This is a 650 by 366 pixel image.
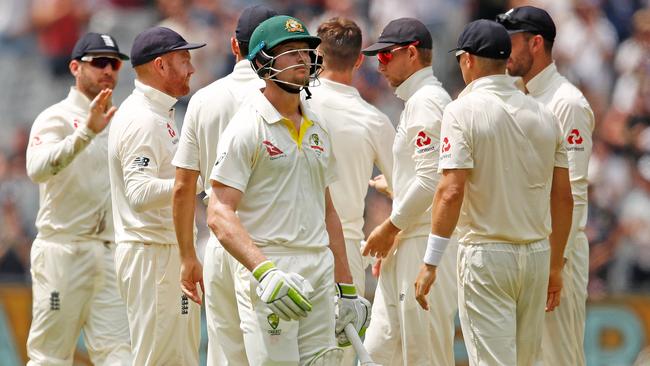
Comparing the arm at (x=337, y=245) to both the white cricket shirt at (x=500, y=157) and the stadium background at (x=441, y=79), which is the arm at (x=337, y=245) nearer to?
the white cricket shirt at (x=500, y=157)

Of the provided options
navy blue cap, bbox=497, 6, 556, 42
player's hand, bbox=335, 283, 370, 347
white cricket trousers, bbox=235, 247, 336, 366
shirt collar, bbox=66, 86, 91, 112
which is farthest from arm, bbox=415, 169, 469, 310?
shirt collar, bbox=66, 86, 91, 112

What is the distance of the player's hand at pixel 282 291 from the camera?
15.5 feet

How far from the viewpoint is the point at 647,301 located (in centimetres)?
1051

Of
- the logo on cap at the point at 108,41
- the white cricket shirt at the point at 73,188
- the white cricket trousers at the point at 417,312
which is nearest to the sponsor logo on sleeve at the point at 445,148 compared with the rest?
the white cricket trousers at the point at 417,312

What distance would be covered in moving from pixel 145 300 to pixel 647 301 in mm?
5478

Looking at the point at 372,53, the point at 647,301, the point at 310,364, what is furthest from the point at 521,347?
the point at 647,301

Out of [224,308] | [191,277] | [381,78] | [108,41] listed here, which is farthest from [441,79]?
[224,308]

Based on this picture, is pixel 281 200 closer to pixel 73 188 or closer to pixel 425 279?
pixel 425 279

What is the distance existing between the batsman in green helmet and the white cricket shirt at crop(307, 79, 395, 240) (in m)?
1.53

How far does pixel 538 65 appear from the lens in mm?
7090

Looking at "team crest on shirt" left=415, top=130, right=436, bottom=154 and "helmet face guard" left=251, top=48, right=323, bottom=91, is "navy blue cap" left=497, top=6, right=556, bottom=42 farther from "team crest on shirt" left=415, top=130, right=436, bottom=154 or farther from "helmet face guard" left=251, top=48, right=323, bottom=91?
"helmet face guard" left=251, top=48, right=323, bottom=91

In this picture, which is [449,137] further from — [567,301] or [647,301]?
[647,301]

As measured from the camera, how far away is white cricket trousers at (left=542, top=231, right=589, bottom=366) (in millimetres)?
6816

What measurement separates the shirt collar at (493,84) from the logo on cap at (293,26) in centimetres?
126
